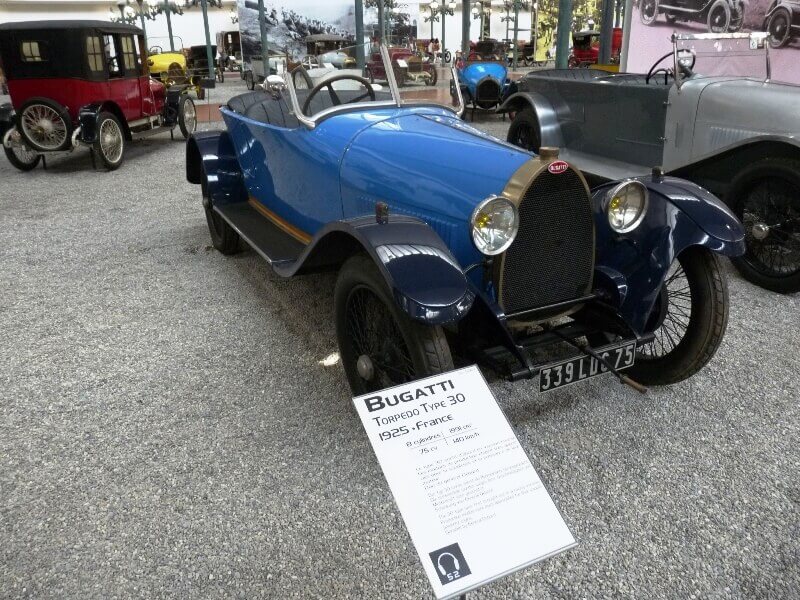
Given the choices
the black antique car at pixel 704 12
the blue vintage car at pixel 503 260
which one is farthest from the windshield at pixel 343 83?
the black antique car at pixel 704 12

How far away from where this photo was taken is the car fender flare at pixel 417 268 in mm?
1812

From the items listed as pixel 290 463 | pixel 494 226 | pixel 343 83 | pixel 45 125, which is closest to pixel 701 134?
pixel 343 83

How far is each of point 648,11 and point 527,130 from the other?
3.21 metres

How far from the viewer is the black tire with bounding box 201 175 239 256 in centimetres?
438

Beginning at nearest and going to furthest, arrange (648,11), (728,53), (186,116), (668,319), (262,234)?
(668,319) < (262,234) < (728,53) < (648,11) < (186,116)

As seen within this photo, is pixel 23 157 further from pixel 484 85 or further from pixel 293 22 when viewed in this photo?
pixel 293 22

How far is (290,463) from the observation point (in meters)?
2.25

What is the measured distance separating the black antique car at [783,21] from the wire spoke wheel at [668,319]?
4.39 meters

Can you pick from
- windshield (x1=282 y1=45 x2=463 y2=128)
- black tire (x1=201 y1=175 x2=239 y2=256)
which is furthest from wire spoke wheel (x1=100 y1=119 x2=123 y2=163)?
windshield (x1=282 y1=45 x2=463 y2=128)

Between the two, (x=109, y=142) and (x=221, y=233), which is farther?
(x=109, y=142)

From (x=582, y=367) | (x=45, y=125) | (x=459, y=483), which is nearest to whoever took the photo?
(x=459, y=483)

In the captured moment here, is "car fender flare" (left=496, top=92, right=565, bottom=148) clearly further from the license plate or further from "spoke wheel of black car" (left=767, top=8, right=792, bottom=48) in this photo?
the license plate

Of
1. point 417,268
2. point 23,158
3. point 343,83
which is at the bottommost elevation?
point 23,158

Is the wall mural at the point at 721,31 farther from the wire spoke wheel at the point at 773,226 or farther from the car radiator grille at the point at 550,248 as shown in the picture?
the car radiator grille at the point at 550,248
